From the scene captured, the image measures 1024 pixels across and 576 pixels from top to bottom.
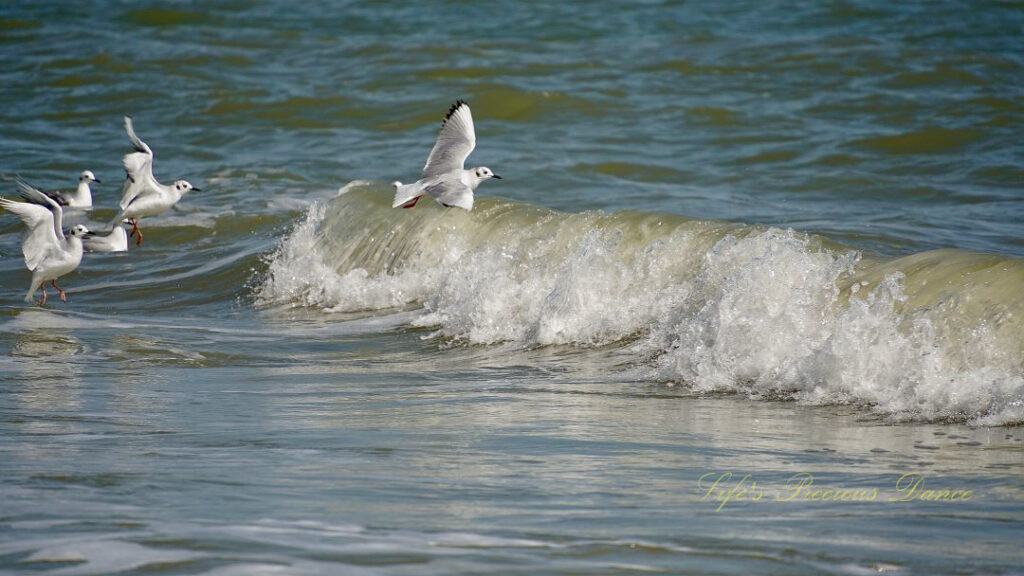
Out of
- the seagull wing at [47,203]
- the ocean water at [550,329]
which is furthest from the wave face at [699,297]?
the seagull wing at [47,203]

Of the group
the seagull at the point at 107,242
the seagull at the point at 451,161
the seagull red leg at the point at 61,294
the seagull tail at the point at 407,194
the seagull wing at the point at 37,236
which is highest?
the seagull at the point at 451,161

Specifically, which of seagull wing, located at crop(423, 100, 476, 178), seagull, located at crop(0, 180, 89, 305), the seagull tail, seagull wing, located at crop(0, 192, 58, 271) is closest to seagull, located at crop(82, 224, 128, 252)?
seagull, located at crop(0, 180, 89, 305)

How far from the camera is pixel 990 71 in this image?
19453 millimetres

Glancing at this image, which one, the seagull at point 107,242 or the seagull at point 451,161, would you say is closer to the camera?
the seagull at point 451,161

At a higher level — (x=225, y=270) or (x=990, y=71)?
(x=990, y=71)

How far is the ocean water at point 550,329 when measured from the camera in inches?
152

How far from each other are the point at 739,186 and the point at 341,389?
8573 millimetres

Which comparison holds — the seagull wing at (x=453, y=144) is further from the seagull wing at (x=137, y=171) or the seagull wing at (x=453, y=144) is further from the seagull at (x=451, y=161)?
the seagull wing at (x=137, y=171)

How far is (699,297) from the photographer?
816 cm

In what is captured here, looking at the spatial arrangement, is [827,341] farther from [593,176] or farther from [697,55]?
[697,55]

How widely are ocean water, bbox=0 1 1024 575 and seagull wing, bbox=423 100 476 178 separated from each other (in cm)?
72

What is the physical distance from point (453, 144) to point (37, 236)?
3329 millimetres

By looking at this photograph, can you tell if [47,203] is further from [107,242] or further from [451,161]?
[451,161]

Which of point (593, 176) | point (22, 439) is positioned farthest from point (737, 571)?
point (593, 176)
